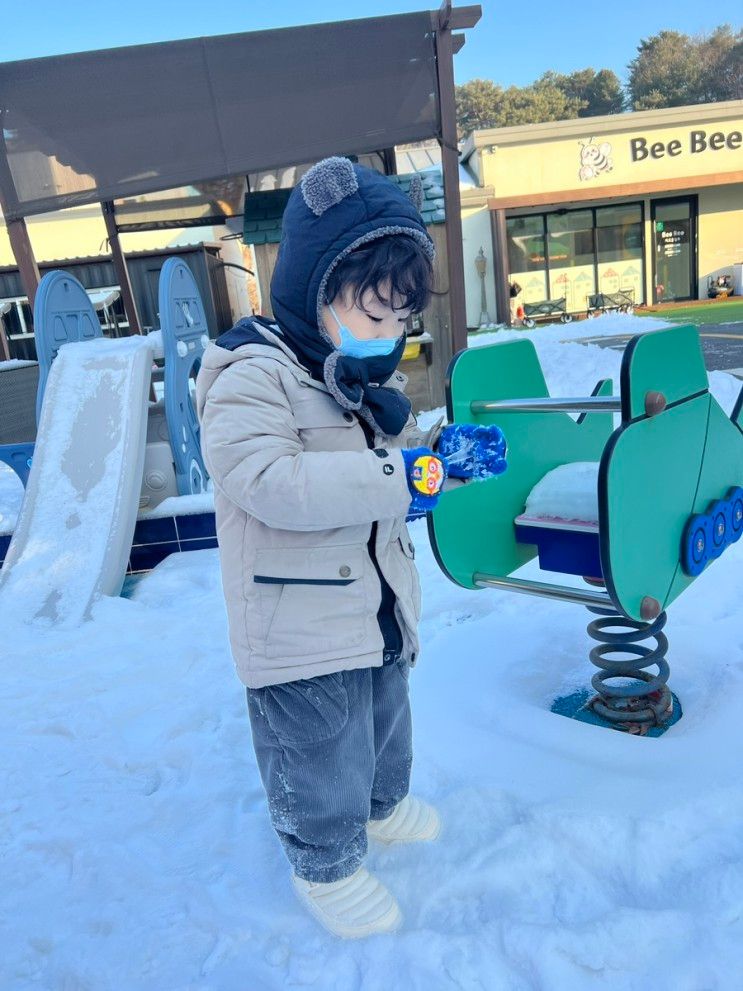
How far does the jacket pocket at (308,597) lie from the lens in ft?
4.09

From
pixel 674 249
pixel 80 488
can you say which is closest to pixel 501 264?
pixel 674 249

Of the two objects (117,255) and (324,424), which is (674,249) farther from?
(324,424)

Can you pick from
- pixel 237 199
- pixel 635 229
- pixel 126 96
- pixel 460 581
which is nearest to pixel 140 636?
pixel 460 581

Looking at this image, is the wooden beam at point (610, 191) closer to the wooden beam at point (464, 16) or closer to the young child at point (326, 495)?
the wooden beam at point (464, 16)

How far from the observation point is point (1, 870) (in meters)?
1.66

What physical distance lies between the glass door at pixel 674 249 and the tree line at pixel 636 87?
22.5 metres

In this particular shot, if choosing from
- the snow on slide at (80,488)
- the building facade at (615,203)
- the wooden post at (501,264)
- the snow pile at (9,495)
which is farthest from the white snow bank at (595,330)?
the snow on slide at (80,488)

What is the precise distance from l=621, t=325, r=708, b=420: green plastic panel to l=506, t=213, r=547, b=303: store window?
50.5 feet

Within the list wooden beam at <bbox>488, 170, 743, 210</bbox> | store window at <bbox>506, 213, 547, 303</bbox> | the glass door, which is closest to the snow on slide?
wooden beam at <bbox>488, 170, 743, 210</bbox>

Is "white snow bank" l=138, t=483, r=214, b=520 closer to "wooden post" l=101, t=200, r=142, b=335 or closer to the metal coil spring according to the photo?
the metal coil spring

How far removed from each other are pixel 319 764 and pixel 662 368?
3.84ft

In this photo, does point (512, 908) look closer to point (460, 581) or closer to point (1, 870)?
point (460, 581)

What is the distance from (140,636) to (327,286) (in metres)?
2.13

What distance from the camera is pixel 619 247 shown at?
16562 mm
